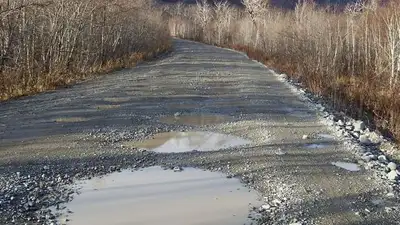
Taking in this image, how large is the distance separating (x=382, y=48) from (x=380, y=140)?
24.9ft

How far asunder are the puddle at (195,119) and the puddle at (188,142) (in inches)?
41.4

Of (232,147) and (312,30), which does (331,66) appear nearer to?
(312,30)

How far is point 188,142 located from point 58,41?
10.4m

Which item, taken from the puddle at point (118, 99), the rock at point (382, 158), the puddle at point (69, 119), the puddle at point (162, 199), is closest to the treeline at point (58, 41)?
the puddle at point (118, 99)

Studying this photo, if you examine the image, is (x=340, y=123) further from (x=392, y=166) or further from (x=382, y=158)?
(x=392, y=166)

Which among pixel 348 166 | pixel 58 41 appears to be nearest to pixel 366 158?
pixel 348 166

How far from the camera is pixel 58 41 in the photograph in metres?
17.3

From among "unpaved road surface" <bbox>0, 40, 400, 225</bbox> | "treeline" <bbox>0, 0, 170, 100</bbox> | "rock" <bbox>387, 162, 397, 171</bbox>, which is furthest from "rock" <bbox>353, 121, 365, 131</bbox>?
"treeline" <bbox>0, 0, 170, 100</bbox>

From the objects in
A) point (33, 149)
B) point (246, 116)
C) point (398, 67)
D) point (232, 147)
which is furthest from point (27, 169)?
point (398, 67)

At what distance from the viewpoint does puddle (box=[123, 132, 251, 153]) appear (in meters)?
8.45

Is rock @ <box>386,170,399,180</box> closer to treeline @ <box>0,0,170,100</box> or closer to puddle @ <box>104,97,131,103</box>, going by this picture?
puddle @ <box>104,97,131,103</box>

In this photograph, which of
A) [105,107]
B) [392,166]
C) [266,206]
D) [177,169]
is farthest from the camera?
[105,107]

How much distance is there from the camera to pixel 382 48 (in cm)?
1589

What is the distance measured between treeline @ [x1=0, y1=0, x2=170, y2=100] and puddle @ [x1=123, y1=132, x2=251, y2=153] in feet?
16.3
